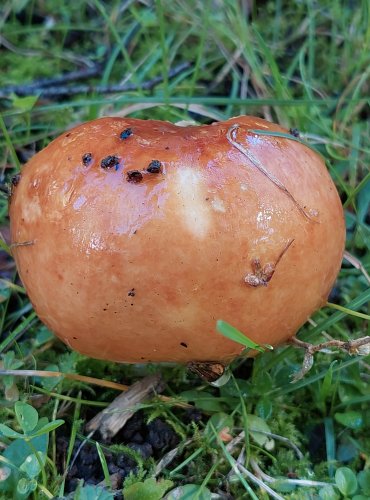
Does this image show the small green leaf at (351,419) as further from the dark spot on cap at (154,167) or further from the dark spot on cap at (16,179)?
the dark spot on cap at (16,179)

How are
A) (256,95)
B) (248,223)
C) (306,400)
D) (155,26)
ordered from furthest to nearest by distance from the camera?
(155,26), (256,95), (306,400), (248,223)

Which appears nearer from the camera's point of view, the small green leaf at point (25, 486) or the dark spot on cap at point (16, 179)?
the small green leaf at point (25, 486)

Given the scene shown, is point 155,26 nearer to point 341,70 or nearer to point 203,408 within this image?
point 341,70

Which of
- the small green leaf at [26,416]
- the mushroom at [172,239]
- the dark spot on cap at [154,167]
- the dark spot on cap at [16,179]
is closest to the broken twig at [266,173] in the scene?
the mushroom at [172,239]

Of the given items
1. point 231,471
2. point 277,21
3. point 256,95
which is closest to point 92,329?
point 231,471

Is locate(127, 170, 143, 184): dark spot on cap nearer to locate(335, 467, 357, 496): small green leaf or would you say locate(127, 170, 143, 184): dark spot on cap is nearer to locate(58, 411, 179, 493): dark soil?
locate(58, 411, 179, 493): dark soil

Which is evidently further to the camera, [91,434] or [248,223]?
[91,434]

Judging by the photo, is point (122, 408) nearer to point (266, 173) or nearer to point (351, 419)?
point (351, 419)

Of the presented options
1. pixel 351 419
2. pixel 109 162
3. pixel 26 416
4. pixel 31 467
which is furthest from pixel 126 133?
pixel 351 419
